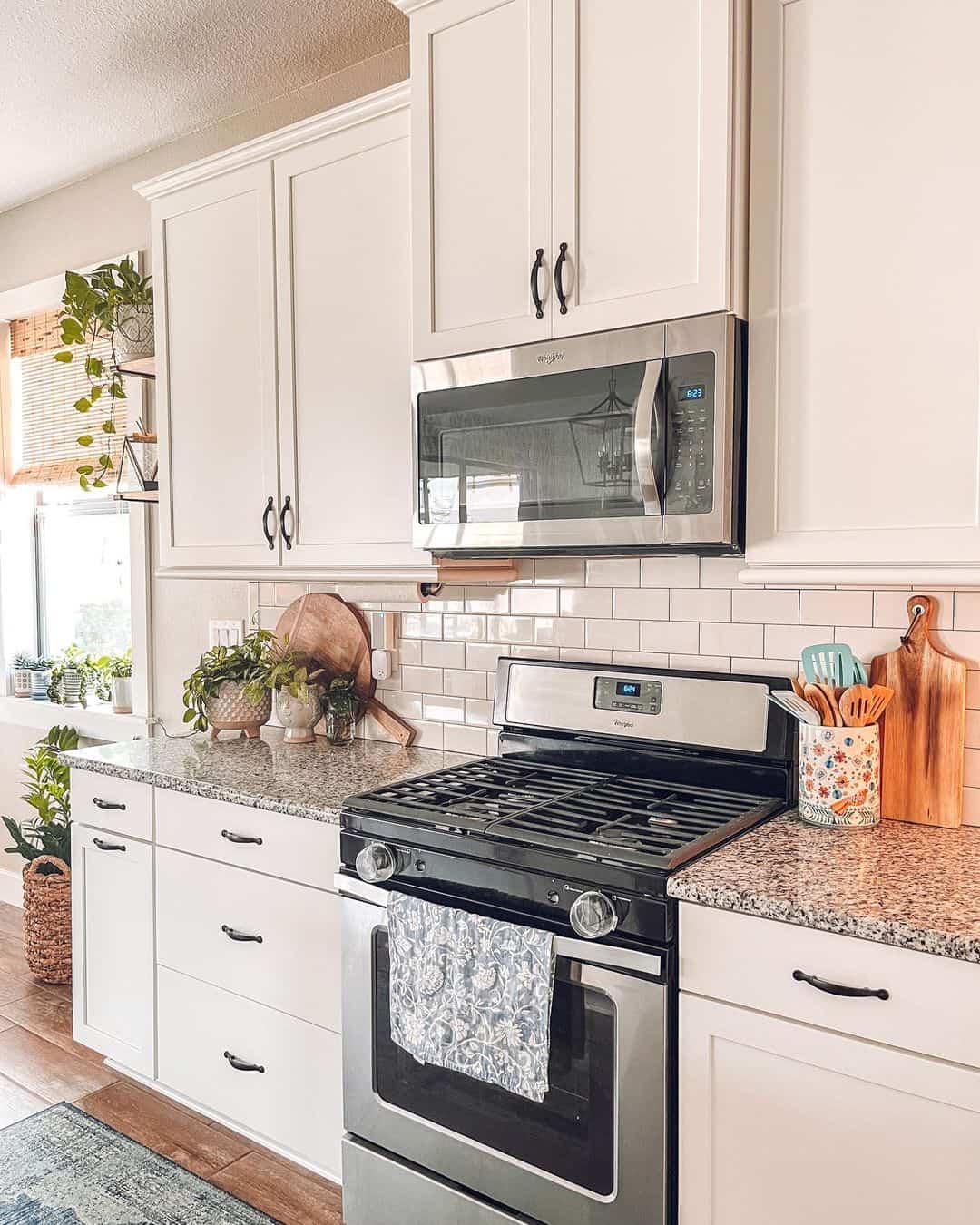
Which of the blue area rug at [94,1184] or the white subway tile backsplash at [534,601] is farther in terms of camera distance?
the white subway tile backsplash at [534,601]

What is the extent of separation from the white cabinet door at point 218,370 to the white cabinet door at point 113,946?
2.60 feet

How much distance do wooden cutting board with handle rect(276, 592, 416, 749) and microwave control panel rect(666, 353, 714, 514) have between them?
46.2 inches

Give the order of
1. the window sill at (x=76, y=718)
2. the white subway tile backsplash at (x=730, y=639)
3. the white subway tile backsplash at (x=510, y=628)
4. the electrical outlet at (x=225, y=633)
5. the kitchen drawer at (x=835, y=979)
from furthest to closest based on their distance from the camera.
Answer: the window sill at (x=76, y=718), the electrical outlet at (x=225, y=633), the white subway tile backsplash at (x=510, y=628), the white subway tile backsplash at (x=730, y=639), the kitchen drawer at (x=835, y=979)

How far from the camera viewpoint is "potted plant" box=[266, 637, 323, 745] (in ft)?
8.77

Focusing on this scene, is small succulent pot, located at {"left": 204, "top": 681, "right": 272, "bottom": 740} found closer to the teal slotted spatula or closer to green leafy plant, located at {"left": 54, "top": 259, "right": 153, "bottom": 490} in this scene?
green leafy plant, located at {"left": 54, "top": 259, "right": 153, "bottom": 490}

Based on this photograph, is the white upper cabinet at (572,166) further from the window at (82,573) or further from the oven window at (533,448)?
the window at (82,573)

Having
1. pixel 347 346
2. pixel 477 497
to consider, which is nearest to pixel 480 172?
pixel 347 346

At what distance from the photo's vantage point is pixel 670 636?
2209 mm

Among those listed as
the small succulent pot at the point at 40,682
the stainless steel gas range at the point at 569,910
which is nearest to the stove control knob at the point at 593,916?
the stainless steel gas range at the point at 569,910

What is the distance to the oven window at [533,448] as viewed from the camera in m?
1.83

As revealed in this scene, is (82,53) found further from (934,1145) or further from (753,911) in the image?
(934,1145)

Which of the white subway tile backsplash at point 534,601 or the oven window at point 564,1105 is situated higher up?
the white subway tile backsplash at point 534,601

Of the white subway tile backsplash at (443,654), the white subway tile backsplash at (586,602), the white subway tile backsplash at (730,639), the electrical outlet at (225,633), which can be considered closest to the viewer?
the white subway tile backsplash at (730,639)

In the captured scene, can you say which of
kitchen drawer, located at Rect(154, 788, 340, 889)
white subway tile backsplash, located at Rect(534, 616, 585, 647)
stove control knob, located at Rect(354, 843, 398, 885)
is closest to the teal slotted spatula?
white subway tile backsplash, located at Rect(534, 616, 585, 647)
